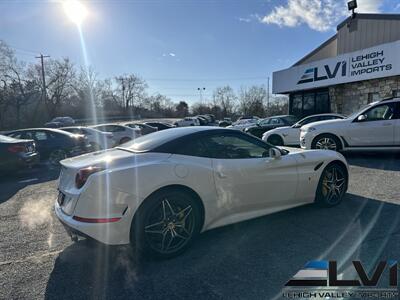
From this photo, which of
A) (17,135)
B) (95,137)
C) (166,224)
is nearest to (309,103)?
(95,137)

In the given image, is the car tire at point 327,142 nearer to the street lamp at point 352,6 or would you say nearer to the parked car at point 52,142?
the parked car at point 52,142

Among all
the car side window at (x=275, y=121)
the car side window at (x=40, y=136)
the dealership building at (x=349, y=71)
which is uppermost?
the dealership building at (x=349, y=71)

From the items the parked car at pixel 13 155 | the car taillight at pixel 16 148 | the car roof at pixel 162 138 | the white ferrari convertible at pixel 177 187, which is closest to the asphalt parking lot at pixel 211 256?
the white ferrari convertible at pixel 177 187

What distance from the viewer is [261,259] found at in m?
3.12

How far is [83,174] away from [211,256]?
1.64 m

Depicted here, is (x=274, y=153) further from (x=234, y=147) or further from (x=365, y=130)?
(x=365, y=130)

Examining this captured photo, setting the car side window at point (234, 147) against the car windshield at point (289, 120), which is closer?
the car side window at point (234, 147)

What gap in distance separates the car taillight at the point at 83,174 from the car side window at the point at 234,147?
1.33 metres

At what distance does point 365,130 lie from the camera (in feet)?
28.0

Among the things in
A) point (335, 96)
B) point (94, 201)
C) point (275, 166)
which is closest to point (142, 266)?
point (94, 201)

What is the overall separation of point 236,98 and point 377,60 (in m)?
57.0

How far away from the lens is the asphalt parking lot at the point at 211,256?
2.66 m

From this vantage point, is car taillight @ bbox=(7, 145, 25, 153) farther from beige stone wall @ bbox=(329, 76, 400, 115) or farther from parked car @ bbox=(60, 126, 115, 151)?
beige stone wall @ bbox=(329, 76, 400, 115)

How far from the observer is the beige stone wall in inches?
585
